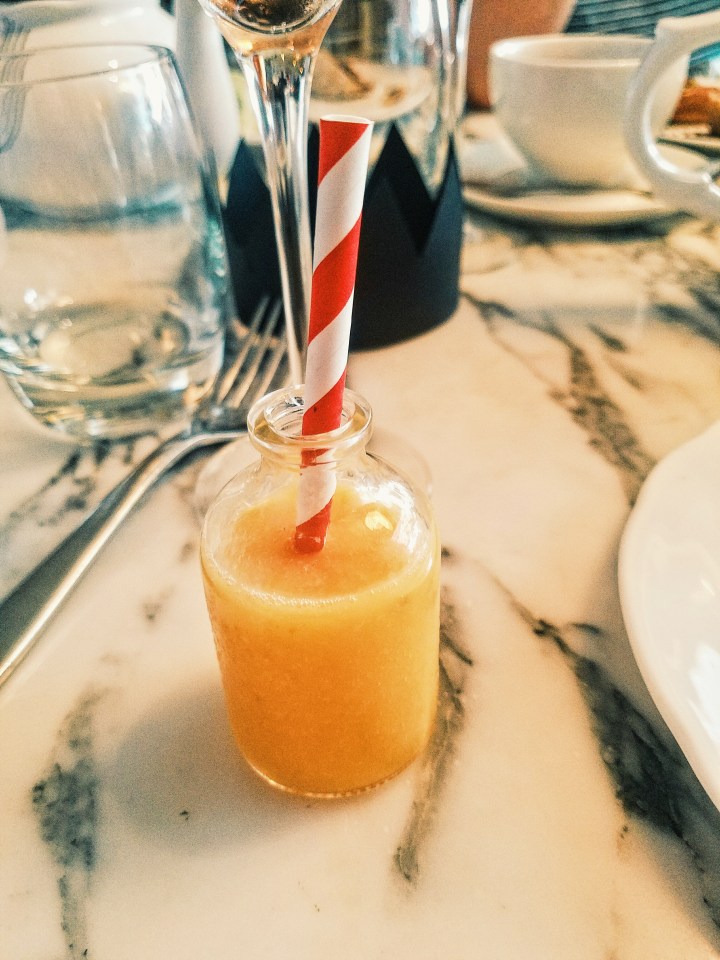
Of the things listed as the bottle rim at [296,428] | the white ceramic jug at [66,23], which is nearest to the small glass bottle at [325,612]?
the bottle rim at [296,428]

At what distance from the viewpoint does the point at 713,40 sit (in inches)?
21.3

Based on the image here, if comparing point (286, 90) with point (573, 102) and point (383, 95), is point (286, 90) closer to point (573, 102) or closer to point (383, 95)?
point (383, 95)

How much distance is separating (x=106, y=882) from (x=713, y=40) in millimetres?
635

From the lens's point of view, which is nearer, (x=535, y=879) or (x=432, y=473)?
(x=535, y=879)

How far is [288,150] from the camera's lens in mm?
427

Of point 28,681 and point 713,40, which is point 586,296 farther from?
point 28,681

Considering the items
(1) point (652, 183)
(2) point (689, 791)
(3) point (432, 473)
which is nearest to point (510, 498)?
(3) point (432, 473)

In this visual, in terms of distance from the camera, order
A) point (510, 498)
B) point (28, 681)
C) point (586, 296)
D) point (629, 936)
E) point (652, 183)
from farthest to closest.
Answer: point (586, 296)
point (652, 183)
point (510, 498)
point (28, 681)
point (629, 936)

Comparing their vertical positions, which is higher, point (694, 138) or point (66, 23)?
point (66, 23)

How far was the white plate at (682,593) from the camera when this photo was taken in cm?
29

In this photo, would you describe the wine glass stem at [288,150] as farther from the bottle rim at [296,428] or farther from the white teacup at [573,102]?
A: the white teacup at [573,102]

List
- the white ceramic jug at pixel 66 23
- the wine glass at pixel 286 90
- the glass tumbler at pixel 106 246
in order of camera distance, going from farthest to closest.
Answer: the white ceramic jug at pixel 66 23 → the glass tumbler at pixel 106 246 → the wine glass at pixel 286 90

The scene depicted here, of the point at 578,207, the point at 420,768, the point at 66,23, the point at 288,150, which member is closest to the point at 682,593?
the point at 420,768

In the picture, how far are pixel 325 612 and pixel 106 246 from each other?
390mm
